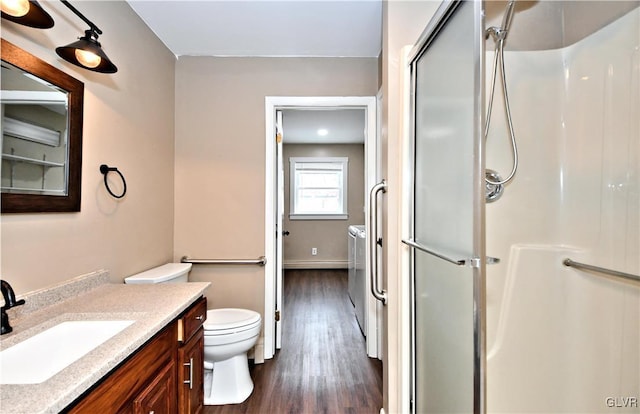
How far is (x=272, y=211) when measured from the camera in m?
2.32

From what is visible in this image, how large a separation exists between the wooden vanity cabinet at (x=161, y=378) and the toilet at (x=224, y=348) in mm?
261

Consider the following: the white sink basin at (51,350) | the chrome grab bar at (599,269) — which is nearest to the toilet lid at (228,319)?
the white sink basin at (51,350)

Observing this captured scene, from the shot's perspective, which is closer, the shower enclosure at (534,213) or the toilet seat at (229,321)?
the shower enclosure at (534,213)

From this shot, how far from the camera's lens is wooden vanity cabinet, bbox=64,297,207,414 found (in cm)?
80

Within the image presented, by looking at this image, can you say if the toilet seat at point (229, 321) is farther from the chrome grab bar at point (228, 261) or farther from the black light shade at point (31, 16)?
the black light shade at point (31, 16)

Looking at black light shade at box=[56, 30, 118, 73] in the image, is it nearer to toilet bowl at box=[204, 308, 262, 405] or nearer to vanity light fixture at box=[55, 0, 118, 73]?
vanity light fixture at box=[55, 0, 118, 73]

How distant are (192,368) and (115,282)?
2.17 ft

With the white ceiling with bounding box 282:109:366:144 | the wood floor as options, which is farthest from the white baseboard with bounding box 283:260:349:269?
the white ceiling with bounding box 282:109:366:144

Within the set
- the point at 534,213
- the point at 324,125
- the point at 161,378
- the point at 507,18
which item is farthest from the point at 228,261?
the point at 324,125

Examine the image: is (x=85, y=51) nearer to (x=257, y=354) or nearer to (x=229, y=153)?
(x=229, y=153)

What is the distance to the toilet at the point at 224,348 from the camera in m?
1.77

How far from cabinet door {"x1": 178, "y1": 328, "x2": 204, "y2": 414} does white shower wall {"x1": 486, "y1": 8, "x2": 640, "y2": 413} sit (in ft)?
4.62

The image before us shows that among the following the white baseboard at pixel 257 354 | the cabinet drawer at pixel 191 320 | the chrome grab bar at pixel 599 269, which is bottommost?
the white baseboard at pixel 257 354

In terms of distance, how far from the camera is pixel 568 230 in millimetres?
1469
